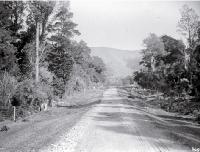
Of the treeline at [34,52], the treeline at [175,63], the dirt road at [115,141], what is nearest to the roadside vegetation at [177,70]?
the treeline at [175,63]

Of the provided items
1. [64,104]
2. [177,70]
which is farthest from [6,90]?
[177,70]

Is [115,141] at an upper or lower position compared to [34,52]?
lower

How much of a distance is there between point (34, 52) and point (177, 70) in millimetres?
24804

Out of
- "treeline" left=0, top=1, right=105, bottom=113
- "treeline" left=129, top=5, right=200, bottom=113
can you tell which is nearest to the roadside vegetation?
"treeline" left=129, top=5, right=200, bottom=113

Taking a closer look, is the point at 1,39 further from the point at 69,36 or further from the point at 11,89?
the point at 69,36

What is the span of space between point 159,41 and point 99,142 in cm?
5984

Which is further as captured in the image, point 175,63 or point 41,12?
point 175,63

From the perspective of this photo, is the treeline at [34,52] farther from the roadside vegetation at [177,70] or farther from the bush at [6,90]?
the roadside vegetation at [177,70]

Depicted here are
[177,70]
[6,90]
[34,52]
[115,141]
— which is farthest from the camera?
[177,70]

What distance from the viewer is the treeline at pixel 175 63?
3319 cm

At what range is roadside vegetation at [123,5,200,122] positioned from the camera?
27381 mm

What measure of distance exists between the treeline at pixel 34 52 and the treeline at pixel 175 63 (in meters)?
16.8

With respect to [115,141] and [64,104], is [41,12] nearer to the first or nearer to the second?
[64,104]

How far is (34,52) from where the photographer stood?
32.6m
